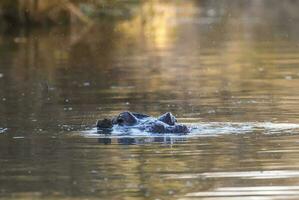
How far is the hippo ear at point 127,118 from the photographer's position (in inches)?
620

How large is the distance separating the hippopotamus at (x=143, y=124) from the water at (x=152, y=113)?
0.23m

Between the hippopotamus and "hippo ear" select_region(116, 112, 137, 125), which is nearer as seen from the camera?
the hippopotamus

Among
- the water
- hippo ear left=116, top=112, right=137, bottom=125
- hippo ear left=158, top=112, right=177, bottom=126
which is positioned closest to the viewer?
the water

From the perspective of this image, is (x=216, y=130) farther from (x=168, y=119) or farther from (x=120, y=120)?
(x=120, y=120)

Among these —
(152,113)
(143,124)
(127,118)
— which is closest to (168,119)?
(143,124)

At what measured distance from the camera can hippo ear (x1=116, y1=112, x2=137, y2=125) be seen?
1574 cm

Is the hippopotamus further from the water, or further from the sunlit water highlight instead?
the water

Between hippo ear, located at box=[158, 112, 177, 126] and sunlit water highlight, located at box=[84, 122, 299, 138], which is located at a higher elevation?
hippo ear, located at box=[158, 112, 177, 126]

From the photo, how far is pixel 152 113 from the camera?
18172 mm

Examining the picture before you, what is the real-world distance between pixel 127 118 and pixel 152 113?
7.95 feet

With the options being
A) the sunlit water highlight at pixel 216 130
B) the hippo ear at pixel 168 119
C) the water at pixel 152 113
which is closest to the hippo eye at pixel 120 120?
the sunlit water highlight at pixel 216 130

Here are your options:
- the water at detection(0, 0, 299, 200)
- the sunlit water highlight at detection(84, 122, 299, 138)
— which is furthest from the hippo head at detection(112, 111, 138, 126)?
the water at detection(0, 0, 299, 200)

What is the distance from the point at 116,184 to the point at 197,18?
4096 cm

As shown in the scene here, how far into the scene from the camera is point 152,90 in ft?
72.3
